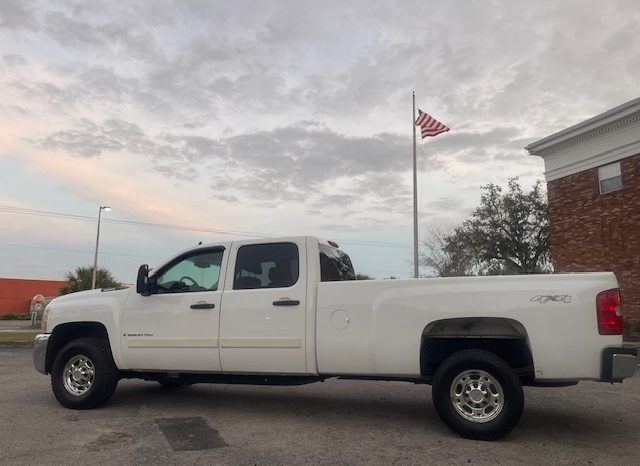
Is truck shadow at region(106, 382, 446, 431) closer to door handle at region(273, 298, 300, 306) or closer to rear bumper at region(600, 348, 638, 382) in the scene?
door handle at region(273, 298, 300, 306)

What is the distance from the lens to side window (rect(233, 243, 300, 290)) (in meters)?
6.34

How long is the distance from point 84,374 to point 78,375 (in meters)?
0.07

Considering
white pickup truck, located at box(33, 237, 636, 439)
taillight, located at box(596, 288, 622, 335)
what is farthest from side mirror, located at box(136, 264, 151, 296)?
taillight, located at box(596, 288, 622, 335)

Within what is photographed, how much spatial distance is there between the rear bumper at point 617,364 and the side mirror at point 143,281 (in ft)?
16.3

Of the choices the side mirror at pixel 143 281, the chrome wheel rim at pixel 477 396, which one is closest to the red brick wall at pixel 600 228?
the chrome wheel rim at pixel 477 396

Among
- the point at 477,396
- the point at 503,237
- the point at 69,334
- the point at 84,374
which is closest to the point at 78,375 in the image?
the point at 84,374

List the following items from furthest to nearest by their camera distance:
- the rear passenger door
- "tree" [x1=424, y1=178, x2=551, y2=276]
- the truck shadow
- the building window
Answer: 1. "tree" [x1=424, y1=178, x2=551, y2=276]
2. the building window
3. the truck shadow
4. the rear passenger door

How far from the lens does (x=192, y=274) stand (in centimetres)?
677

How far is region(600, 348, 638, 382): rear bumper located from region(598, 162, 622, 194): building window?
47.0ft

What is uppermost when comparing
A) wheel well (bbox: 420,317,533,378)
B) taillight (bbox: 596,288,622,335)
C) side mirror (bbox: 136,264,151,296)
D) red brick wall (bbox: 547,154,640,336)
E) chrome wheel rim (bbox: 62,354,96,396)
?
red brick wall (bbox: 547,154,640,336)

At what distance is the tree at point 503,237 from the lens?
29.5 metres

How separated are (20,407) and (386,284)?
4847 mm

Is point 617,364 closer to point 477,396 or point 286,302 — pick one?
point 477,396

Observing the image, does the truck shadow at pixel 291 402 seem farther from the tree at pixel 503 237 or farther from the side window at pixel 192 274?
the tree at pixel 503 237
